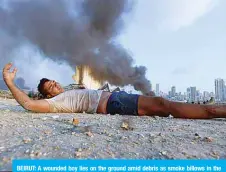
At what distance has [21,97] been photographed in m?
4.22

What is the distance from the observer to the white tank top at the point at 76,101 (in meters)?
4.57

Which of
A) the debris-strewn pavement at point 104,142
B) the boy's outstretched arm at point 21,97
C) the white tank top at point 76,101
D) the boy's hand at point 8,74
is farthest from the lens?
the white tank top at point 76,101

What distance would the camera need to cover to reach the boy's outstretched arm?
167 inches

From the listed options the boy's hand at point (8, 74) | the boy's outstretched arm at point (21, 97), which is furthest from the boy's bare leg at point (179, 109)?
the boy's hand at point (8, 74)

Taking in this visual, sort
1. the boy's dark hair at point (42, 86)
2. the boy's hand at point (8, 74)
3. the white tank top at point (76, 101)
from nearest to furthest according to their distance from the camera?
1. the boy's hand at point (8, 74)
2. the white tank top at point (76, 101)
3. the boy's dark hair at point (42, 86)

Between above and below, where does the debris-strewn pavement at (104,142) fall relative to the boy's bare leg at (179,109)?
below

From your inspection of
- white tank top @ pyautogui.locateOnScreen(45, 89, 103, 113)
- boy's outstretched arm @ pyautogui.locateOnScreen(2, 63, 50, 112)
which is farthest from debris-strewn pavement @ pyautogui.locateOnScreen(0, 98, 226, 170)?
white tank top @ pyautogui.locateOnScreen(45, 89, 103, 113)

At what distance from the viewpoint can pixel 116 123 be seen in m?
3.61

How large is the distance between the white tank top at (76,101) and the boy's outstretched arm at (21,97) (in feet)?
0.45

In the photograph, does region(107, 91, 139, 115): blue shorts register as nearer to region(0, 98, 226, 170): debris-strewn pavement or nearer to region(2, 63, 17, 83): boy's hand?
region(0, 98, 226, 170): debris-strewn pavement

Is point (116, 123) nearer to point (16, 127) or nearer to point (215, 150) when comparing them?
point (16, 127)

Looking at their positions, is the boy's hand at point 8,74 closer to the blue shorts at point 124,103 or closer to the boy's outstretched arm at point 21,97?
the boy's outstretched arm at point 21,97

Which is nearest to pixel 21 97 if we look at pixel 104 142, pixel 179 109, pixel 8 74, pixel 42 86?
pixel 8 74

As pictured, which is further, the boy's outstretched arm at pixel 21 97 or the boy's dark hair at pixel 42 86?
the boy's dark hair at pixel 42 86
